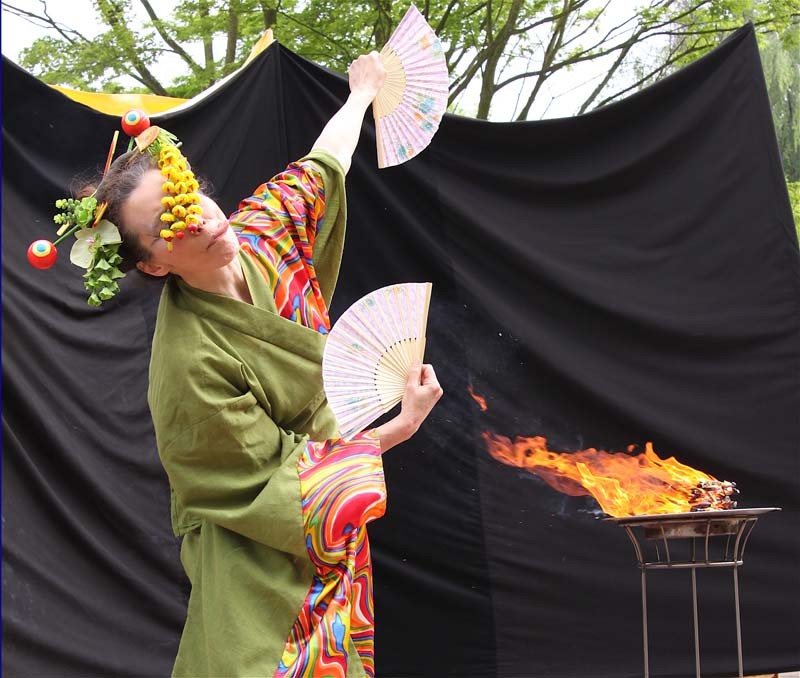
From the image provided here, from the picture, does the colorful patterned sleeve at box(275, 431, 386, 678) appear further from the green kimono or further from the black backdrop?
the black backdrop

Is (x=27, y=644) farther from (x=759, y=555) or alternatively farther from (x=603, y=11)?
(x=603, y=11)

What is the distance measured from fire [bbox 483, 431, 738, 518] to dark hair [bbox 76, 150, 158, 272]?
1630 mm

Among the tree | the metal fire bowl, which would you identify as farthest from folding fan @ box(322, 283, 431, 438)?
the tree

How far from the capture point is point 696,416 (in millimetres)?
3428

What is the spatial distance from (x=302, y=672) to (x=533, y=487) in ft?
5.20

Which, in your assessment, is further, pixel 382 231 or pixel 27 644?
pixel 382 231

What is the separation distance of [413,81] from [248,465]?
1.13 meters

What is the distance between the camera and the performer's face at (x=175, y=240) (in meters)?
1.89

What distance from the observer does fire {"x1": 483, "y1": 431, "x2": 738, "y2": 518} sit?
329 cm

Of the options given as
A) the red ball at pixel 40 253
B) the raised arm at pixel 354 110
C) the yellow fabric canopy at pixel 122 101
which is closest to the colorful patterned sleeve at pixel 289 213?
the raised arm at pixel 354 110

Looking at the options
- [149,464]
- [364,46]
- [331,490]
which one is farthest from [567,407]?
[364,46]

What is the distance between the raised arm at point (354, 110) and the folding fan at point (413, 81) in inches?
1.4

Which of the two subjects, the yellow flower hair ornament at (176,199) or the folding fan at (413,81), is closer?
the yellow flower hair ornament at (176,199)

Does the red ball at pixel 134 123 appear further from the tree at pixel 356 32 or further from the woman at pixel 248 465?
the tree at pixel 356 32
